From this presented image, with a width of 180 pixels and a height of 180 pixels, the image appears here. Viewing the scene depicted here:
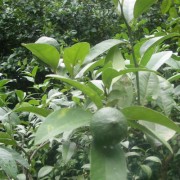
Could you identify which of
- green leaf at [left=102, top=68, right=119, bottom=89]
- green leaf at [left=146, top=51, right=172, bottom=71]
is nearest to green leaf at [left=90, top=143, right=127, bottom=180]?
green leaf at [left=102, top=68, right=119, bottom=89]

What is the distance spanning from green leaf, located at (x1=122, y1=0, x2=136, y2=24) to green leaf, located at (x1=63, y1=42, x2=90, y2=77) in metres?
0.09

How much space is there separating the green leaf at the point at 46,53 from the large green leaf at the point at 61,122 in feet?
0.41

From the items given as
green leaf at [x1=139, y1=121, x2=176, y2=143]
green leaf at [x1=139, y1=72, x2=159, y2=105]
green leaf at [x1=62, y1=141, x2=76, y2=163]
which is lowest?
green leaf at [x1=62, y1=141, x2=76, y2=163]

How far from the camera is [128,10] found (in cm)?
73

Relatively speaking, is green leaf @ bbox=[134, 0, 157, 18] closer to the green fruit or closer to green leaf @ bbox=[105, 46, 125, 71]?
green leaf @ bbox=[105, 46, 125, 71]

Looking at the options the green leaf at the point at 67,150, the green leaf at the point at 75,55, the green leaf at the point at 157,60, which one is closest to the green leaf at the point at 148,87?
the green leaf at the point at 157,60

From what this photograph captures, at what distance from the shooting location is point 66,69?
74 centimetres

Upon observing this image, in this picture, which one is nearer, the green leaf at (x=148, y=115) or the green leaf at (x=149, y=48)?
the green leaf at (x=148, y=115)

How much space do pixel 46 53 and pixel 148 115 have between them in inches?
8.4

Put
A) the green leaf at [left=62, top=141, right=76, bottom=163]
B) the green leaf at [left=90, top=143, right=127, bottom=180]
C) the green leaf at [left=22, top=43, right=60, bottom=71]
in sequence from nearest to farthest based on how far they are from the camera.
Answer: the green leaf at [left=90, top=143, right=127, bottom=180] < the green leaf at [left=22, top=43, right=60, bottom=71] < the green leaf at [left=62, top=141, right=76, bottom=163]

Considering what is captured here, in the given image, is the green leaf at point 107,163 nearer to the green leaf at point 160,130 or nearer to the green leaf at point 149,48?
the green leaf at point 160,130

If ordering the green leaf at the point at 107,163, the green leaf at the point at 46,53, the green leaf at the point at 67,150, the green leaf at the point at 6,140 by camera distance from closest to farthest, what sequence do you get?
the green leaf at the point at 107,163 → the green leaf at the point at 46,53 → the green leaf at the point at 6,140 → the green leaf at the point at 67,150

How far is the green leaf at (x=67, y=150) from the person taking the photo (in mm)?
863

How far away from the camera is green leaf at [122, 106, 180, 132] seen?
579 mm
